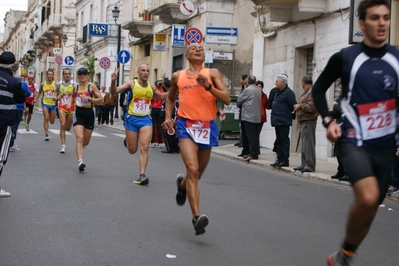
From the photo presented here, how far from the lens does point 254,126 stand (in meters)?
17.1

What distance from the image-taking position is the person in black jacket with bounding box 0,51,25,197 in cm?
935

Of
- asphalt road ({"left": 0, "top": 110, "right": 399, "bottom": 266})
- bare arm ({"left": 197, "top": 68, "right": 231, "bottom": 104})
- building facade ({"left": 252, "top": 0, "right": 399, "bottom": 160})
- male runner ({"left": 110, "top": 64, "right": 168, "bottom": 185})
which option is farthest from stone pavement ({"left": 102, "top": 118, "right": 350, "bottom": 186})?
bare arm ({"left": 197, "top": 68, "right": 231, "bottom": 104})

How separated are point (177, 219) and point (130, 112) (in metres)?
3.62

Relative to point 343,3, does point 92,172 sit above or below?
below

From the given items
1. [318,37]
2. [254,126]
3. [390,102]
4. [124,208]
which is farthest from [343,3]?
[390,102]

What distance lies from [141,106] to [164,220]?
12.1 ft

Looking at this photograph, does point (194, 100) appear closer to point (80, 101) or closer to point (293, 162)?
point (80, 101)

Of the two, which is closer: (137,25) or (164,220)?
(164,220)

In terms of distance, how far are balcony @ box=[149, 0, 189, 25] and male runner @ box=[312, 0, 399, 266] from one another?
1027 inches

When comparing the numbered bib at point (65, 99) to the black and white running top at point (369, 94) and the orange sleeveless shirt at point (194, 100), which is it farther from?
the black and white running top at point (369, 94)

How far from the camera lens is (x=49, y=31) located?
68.2 m

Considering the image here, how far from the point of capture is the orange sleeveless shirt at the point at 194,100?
24.7 ft

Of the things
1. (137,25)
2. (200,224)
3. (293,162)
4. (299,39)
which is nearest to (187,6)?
(299,39)

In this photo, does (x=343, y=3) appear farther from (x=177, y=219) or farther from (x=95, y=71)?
(x=95, y=71)
